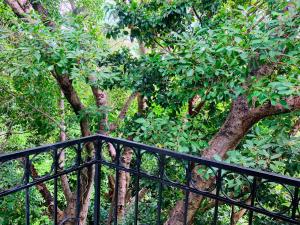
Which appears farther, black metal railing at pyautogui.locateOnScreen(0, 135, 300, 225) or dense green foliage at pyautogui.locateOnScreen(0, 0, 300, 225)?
dense green foliage at pyautogui.locateOnScreen(0, 0, 300, 225)

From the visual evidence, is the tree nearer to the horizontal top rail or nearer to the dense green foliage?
the dense green foliage

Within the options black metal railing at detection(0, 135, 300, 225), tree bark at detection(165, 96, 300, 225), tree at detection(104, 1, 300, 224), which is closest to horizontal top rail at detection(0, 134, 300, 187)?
black metal railing at detection(0, 135, 300, 225)

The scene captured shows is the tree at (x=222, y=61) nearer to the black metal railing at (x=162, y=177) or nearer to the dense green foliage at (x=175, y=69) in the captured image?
the dense green foliage at (x=175, y=69)

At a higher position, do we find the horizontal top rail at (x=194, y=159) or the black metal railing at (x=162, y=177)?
the horizontal top rail at (x=194, y=159)

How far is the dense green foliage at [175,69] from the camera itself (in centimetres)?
195

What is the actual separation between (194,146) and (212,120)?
997mm

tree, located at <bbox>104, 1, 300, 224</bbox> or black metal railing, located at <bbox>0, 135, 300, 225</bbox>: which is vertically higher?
tree, located at <bbox>104, 1, 300, 224</bbox>

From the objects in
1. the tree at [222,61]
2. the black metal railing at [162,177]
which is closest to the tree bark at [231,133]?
the tree at [222,61]

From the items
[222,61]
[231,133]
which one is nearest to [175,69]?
[222,61]

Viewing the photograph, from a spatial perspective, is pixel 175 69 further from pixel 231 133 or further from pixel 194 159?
pixel 194 159

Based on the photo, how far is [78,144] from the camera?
168 cm

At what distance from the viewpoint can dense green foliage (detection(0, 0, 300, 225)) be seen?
1.95 m

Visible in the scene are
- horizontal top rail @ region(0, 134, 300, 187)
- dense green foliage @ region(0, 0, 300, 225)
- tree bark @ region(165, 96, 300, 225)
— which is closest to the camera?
horizontal top rail @ region(0, 134, 300, 187)

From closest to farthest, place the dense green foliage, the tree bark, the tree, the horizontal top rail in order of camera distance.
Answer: the horizontal top rail < the tree < the dense green foliage < the tree bark
